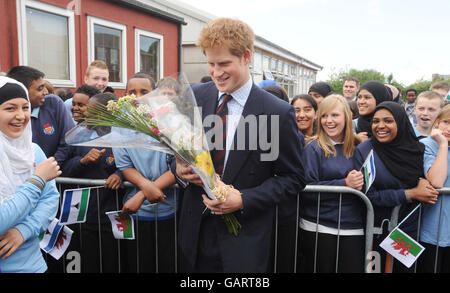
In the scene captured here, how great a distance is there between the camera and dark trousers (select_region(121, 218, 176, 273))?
9.18ft

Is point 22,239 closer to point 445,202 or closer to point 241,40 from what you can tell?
point 241,40

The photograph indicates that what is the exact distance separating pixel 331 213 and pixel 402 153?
2.76 feet

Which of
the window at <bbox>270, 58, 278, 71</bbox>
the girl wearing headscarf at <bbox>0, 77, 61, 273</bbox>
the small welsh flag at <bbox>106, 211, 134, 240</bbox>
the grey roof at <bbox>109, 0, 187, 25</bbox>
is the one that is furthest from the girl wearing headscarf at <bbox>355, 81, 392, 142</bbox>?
the window at <bbox>270, 58, 278, 71</bbox>

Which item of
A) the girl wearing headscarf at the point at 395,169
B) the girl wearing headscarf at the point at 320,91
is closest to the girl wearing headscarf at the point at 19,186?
the girl wearing headscarf at the point at 395,169

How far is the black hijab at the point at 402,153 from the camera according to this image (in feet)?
9.18

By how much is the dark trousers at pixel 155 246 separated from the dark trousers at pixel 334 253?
1164 mm

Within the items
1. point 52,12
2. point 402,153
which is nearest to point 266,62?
point 52,12

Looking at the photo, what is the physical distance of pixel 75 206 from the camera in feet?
9.07

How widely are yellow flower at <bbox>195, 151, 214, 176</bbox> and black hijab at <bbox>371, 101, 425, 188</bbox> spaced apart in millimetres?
1895

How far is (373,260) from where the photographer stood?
283 centimetres

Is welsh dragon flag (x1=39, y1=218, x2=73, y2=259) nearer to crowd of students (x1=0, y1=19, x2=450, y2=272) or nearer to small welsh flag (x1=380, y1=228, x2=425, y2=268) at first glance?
crowd of students (x1=0, y1=19, x2=450, y2=272)

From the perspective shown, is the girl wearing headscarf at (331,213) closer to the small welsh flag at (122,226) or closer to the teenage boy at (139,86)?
the small welsh flag at (122,226)

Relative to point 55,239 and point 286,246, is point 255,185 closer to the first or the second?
point 286,246
